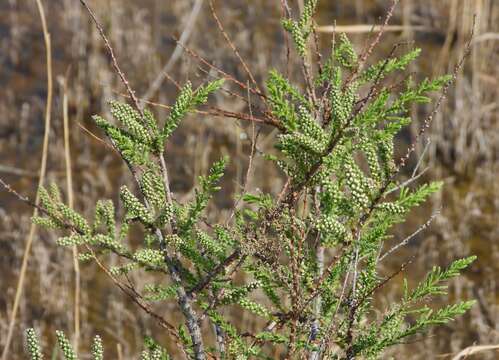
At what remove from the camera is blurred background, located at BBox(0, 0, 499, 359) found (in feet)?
12.9

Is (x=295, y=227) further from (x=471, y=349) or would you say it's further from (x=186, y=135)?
(x=186, y=135)

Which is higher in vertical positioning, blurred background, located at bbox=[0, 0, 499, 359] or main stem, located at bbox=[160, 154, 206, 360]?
blurred background, located at bbox=[0, 0, 499, 359]

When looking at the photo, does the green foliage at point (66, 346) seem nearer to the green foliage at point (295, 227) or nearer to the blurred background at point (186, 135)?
the green foliage at point (295, 227)

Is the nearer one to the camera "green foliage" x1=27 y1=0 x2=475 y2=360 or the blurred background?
"green foliage" x1=27 y1=0 x2=475 y2=360

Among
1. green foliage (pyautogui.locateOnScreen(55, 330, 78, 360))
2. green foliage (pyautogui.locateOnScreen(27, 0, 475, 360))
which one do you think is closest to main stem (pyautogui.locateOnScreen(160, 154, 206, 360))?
green foliage (pyautogui.locateOnScreen(27, 0, 475, 360))

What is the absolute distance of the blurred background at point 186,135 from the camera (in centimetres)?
393

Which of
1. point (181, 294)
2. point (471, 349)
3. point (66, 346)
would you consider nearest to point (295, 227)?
point (181, 294)

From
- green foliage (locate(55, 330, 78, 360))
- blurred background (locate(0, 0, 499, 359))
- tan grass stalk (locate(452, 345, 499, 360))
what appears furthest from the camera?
blurred background (locate(0, 0, 499, 359))

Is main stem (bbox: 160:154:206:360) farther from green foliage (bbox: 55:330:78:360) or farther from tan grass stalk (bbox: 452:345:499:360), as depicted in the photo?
tan grass stalk (bbox: 452:345:499:360)

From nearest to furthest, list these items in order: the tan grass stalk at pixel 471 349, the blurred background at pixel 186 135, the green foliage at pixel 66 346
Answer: the green foliage at pixel 66 346, the tan grass stalk at pixel 471 349, the blurred background at pixel 186 135

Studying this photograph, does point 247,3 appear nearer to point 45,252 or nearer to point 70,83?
point 70,83

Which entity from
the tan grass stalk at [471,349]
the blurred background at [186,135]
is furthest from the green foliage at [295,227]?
the blurred background at [186,135]

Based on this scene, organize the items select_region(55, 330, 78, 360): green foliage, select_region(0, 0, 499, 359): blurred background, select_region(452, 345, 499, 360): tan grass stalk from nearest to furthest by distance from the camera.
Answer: select_region(55, 330, 78, 360): green foliage → select_region(452, 345, 499, 360): tan grass stalk → select_region(0, 0, 499, 359): blurred background

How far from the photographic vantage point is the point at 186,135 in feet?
16.7
